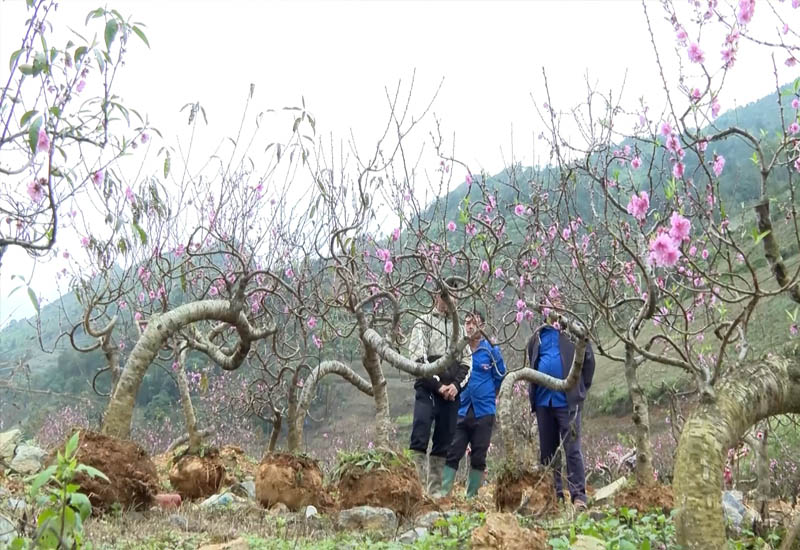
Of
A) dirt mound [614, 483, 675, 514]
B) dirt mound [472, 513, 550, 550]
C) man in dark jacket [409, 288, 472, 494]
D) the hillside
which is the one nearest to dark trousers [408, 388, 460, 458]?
man in dark jacket [409, 288, 472, 494]

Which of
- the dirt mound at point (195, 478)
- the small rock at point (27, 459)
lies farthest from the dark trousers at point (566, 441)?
the small rock at point (27, 459)

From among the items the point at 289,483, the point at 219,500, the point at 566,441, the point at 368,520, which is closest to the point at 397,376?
the point at 566,441

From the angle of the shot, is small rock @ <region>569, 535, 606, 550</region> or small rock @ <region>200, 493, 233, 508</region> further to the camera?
small rock @ <region>200, 493, 233, 508</region>

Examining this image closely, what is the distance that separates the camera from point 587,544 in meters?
2.84

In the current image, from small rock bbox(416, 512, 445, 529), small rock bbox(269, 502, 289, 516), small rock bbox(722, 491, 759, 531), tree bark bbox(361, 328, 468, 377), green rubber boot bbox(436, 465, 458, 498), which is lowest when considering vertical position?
small rock bbox(722, 491, 759, 531)

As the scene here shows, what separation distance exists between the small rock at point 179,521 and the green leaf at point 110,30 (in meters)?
2.82

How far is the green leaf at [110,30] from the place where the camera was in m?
2.46

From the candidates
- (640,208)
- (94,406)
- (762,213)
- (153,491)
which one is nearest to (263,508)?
(153,491)

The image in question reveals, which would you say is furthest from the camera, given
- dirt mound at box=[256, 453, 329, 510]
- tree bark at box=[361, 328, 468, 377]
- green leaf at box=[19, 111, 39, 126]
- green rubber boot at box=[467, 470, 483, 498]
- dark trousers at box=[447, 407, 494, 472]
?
green rubber boot at box=[467, 470, 483, 498]

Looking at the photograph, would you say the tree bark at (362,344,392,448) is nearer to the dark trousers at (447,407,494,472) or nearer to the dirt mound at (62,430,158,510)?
the dark trousers at (447,407,494,472)

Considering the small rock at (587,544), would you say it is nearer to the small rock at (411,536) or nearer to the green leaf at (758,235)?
the small rock at (411,536)

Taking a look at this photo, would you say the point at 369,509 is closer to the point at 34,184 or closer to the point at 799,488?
the point at 34,184

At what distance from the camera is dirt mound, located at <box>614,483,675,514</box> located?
4172mm

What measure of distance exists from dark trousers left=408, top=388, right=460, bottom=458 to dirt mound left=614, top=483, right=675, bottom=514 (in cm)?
178
